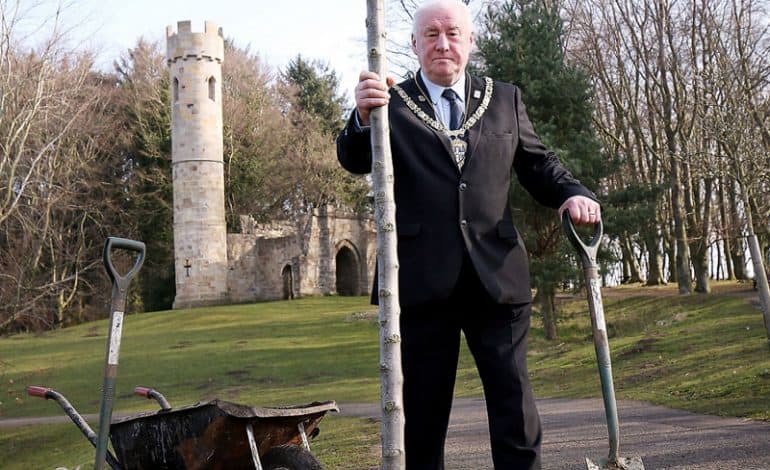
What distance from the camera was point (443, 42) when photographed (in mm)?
3045

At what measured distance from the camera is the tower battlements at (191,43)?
36188 mm

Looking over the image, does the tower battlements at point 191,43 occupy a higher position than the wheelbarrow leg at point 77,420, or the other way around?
the tower battlements at point 191,43

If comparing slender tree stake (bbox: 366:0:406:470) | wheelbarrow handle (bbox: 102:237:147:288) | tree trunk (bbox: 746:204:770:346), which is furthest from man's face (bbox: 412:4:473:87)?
tree trunk (bbox: 746:204:770:346)

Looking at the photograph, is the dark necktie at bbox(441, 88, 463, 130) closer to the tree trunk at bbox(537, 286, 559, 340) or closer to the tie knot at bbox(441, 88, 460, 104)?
the tie knot at bbox(441, 88, 460, 104)

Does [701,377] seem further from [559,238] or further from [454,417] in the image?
[559,238]

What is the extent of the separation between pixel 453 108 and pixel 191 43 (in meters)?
34.6

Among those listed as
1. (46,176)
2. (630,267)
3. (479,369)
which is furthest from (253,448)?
(630,267)

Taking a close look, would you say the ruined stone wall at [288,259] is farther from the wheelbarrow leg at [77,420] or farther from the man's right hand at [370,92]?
the man's right hand at [370,92]

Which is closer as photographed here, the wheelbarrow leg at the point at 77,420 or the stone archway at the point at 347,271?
the wheelbarrow leg at the point at 77,420

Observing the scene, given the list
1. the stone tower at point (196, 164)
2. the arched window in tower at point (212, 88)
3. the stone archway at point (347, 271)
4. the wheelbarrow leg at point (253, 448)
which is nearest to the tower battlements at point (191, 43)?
the stone tower at point (196, 164)

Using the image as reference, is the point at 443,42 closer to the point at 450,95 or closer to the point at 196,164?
the point at 450,95

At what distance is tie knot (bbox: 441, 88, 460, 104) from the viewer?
321 cm

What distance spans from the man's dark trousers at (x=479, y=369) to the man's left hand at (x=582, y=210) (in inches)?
13.5

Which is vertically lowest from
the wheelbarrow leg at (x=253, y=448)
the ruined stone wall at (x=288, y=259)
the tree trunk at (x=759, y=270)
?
the wheelbarrow leg at (x=253, y=448)
